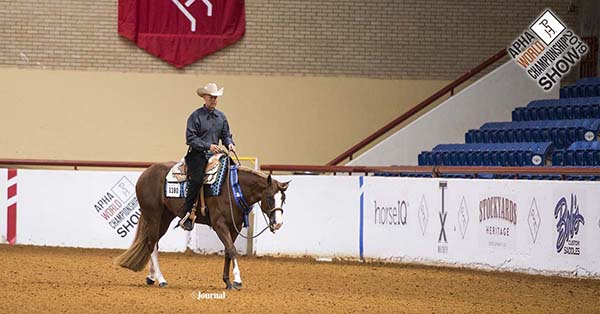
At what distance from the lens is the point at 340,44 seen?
2388cm

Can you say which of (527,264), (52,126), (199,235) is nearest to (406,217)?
(527,264)

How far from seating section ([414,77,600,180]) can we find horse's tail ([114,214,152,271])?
5788 millimetres

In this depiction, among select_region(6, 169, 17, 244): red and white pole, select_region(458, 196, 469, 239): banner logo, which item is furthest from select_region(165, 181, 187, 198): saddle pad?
select_region(6, 169, 17, 244): red and white pole

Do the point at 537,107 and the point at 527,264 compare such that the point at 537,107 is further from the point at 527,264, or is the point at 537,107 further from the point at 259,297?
the point at 259,297

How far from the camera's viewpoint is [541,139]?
19.1 metres

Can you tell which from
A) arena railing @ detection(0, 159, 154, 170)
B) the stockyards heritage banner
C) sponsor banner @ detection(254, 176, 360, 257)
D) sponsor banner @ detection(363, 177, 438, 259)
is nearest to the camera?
sponsor banner @ detection(363, 177, 438, 259)

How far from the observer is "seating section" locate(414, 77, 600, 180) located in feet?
56.7

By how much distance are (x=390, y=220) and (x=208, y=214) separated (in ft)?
15.2

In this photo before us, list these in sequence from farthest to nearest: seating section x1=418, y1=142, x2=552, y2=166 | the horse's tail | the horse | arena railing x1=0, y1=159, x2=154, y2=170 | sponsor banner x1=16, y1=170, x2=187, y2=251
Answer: arena railing x1=0, y1=159, x2=154, y2=170, sponsor banner x1=16, y1=170, x2=187, y2=251, seating section x1=418, y1=142, x2=552, y2=166, the horse's tail, the horse

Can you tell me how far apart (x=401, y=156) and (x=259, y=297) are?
10.7 meters

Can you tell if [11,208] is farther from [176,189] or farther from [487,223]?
[487,223]

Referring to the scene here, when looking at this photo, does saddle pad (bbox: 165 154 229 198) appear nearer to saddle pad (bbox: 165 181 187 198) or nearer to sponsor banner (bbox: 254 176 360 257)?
saddle pad (bbox: 165 181 187 198)

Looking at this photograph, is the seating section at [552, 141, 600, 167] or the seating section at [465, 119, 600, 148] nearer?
the seating section at [552, 141, 600, 167]

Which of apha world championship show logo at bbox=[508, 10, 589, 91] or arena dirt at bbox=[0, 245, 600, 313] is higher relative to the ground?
apha world championship show logo at bbox=[508, 10, 589, 91]
